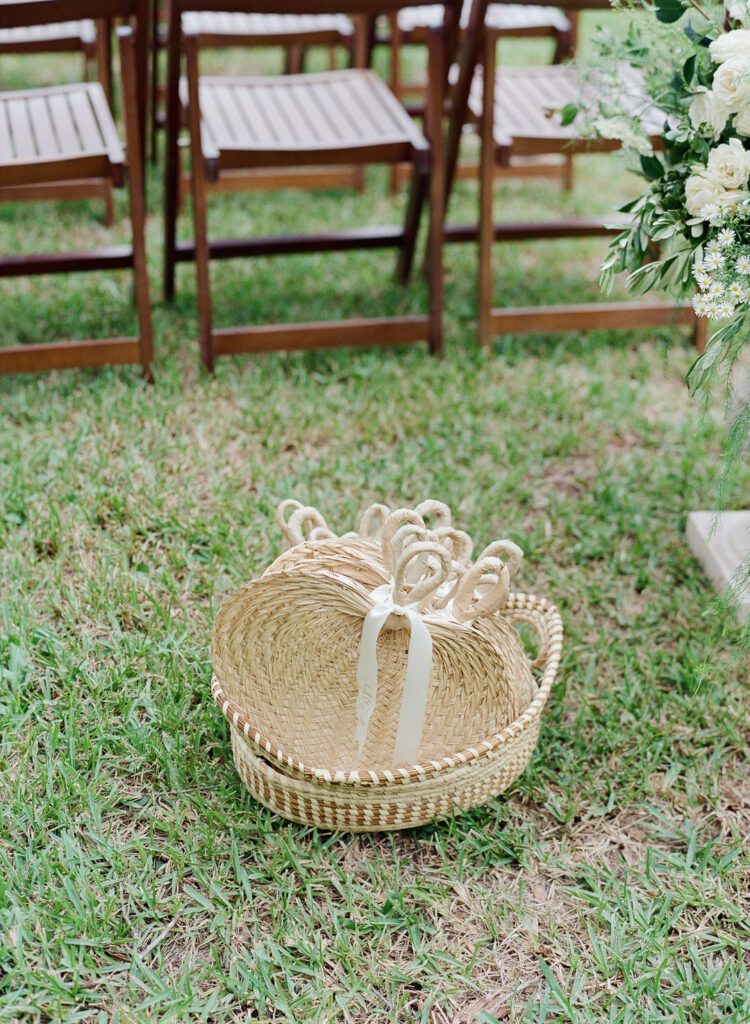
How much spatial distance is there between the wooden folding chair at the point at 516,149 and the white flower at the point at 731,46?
106 centimetres

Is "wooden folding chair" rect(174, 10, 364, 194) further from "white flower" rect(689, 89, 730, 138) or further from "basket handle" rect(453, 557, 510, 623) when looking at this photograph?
"basket handle" rect(453, 557, 510, 623)

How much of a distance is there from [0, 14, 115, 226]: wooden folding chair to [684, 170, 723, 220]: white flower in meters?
2.14

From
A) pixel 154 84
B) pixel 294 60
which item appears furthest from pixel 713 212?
pixel 294 60

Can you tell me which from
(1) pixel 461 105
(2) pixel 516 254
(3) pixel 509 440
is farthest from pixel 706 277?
(2) pixel 516 254

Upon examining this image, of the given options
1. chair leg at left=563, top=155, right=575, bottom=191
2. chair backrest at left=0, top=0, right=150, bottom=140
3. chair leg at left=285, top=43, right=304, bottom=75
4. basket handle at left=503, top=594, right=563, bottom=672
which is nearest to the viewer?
basket handle at left=503, top=594, right=563, bottom=672

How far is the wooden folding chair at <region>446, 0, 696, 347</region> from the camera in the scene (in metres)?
3.03

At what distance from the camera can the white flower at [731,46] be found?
181 cm

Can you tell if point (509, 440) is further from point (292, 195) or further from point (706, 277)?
point (292, 195)

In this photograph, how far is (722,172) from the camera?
1.86 metres

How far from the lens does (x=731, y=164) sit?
184 centimetres

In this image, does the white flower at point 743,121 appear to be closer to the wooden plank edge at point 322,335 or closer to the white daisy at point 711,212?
the white daisy at point 711,212

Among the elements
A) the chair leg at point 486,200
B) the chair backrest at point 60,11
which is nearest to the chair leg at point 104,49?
the chair backrest at point 60,11

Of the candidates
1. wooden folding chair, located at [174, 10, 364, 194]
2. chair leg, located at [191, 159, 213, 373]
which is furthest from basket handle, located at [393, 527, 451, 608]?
wooden folding chair, located at [174, 10, 364, 194]

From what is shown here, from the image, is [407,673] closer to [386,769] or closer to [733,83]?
[386,769]
